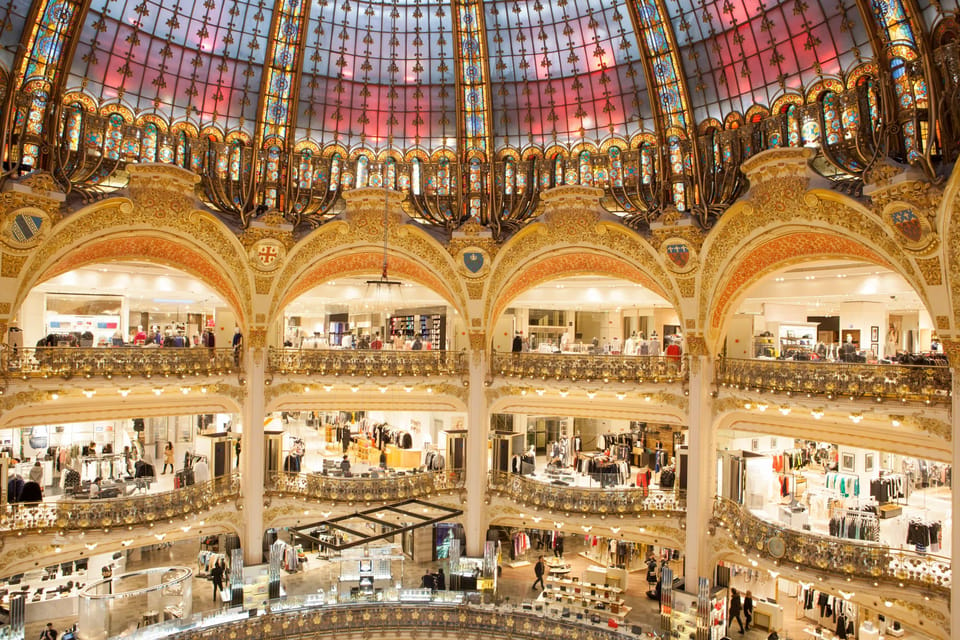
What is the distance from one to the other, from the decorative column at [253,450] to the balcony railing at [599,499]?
9509 millimetres

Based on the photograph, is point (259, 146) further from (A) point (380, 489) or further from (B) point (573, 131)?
(A) point (380, 489)

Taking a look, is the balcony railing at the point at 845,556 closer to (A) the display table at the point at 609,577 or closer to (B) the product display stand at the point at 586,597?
(B) the product display stand at the point at 586,597

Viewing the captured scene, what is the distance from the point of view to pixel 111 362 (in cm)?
2080

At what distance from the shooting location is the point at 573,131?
24.2m

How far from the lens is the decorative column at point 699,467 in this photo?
21.7 meters

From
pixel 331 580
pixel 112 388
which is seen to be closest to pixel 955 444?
pixel 331 580

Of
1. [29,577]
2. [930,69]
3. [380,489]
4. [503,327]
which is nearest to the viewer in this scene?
[930,69]

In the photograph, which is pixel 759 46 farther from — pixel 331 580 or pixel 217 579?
pixel 217 579

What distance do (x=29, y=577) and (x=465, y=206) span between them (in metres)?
20.3

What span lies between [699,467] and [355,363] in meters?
12.7

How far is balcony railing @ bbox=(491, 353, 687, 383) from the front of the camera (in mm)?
22828

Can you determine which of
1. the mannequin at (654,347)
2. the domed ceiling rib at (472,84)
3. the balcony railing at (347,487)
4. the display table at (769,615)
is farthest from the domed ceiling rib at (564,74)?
the display table at (769,615)

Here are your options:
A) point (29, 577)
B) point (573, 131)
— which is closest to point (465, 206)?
point (573, 131)

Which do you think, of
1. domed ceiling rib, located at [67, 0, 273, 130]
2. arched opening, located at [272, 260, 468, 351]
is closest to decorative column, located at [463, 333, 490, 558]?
arched opening, located at [272, 260, 468, 351]
